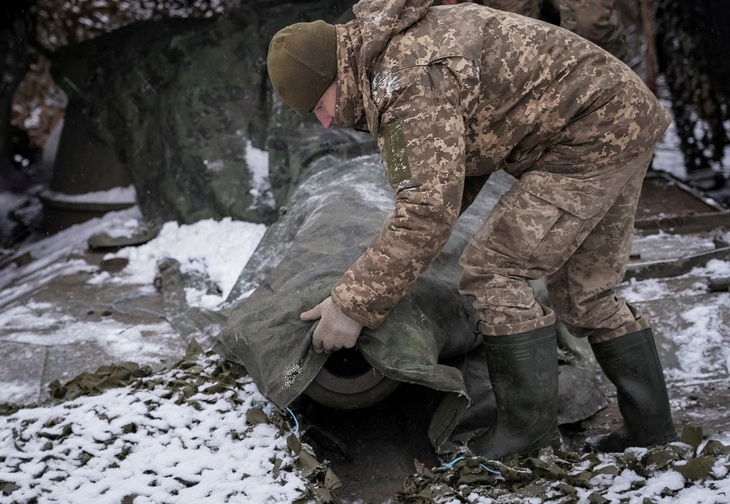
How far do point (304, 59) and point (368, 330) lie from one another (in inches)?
31.4

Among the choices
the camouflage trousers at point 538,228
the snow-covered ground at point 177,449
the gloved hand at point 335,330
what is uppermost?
the camouflage trousers at point 538,228

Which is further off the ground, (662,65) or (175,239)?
(662,65)

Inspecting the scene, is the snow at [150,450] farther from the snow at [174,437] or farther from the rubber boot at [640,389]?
the rubber boot at [640,389]

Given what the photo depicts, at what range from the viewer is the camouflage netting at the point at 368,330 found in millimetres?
2598

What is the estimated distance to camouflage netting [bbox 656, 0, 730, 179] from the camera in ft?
18.0

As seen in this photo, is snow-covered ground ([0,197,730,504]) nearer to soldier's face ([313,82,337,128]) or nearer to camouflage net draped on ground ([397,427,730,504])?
camouflage net draped on ground ([397,427,730,504])

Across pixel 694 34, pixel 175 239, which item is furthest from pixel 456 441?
pixel 694 34

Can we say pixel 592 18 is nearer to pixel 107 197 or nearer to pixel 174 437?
pixel 107 197

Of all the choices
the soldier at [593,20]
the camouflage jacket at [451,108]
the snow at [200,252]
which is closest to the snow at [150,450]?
the camouflage jacket at [451,108]

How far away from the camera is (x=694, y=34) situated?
588cm

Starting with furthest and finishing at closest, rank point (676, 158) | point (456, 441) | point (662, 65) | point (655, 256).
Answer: point (676, 158) < point (662, 65) < point (655, 256) < point (456, 441)

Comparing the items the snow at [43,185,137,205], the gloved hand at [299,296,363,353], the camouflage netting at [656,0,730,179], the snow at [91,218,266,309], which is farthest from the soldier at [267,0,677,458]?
the snow at [43,185,137,205]

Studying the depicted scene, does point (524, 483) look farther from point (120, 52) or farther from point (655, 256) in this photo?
point (120, 52)

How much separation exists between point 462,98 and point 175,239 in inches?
131
